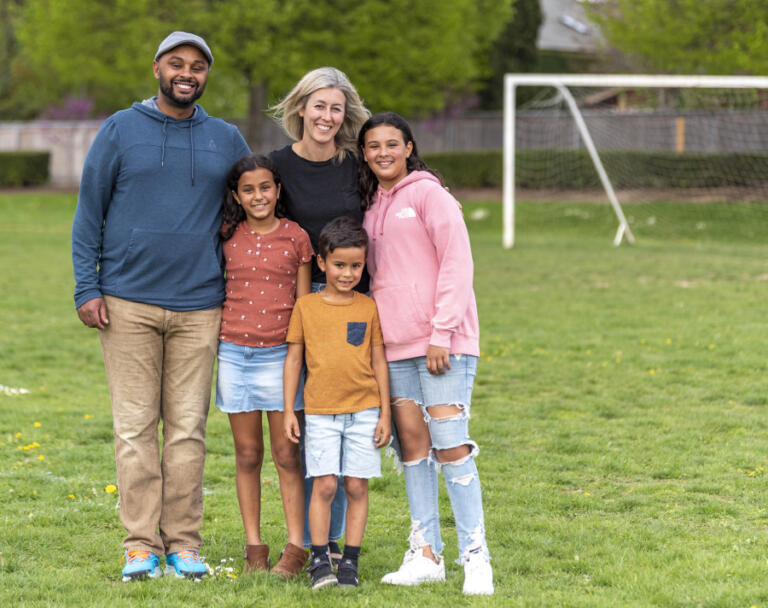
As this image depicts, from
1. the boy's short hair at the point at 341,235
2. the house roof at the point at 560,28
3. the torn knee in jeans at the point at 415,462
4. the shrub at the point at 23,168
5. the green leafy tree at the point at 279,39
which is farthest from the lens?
the house roof at the point at 560,28

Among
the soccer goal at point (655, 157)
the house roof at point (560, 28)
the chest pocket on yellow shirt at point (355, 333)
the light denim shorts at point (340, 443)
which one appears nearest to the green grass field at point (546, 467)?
the light denim shorts at point (340, 443)

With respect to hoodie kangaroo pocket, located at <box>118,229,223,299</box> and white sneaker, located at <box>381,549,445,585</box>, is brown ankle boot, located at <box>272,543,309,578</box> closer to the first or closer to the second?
white sneaker, located at <box>381,549,445,585</box>

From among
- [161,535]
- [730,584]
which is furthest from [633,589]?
[161,535]

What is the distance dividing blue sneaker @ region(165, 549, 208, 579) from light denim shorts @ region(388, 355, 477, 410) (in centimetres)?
105

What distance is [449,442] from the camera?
4.12m

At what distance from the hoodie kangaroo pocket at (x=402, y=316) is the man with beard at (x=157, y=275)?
678 millimetres

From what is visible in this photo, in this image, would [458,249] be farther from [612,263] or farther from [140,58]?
[140,58]

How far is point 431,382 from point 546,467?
2288 millimetres

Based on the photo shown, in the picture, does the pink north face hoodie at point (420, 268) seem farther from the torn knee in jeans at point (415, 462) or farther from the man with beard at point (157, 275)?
the man with beard at point (157, 275)

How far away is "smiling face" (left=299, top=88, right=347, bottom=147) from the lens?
13.8ft

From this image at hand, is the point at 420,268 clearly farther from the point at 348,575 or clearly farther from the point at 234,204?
the point at 348,575

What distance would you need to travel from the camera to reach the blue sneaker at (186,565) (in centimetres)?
427

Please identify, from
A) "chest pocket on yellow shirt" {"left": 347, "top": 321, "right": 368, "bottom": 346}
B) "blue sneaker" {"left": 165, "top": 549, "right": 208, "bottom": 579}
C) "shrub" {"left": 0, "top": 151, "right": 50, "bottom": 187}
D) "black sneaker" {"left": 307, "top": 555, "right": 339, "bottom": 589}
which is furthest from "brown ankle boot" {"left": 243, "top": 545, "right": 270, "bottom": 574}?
"shrub" {"left": 0, "top": 151, "right": 50, "bottom": 187}

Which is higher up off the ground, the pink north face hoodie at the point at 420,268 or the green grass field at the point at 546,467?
the pink north face hoodie at the point at 420,268
